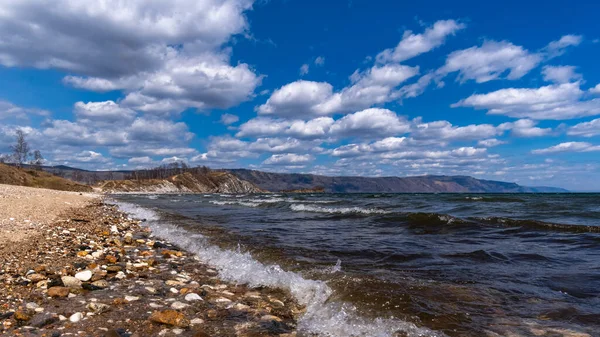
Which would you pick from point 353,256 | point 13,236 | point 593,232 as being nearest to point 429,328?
point 353,256

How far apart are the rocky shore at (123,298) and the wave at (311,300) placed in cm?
22

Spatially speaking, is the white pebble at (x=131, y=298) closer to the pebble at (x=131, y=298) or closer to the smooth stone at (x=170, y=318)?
the pebble at (x=131, y=298)

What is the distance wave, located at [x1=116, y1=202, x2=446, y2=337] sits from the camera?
13.2 feet

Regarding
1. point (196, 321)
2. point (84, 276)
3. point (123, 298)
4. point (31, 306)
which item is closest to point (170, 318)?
point (196, 321)

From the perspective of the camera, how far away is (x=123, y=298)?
16.5ft

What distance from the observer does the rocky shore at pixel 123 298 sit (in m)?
4.05

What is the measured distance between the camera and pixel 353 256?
8594mm

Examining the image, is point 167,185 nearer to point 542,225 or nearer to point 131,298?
point 542,225

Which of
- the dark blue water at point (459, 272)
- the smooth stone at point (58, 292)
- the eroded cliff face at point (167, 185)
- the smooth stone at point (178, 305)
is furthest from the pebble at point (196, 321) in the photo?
the eroded cliff face at point (167, 185)

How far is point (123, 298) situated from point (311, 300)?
2.81m

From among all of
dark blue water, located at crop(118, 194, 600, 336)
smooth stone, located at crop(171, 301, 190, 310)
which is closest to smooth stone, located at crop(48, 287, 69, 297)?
smooth stone, located at crop(171, 301, 190, 310)

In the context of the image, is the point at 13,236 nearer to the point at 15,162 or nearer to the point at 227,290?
the point at 227,290

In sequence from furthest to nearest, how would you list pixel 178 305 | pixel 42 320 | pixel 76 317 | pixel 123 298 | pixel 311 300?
1. pixel 311 300
2. pixel 123 298
3. pixel 178 305
4. pixel 76 317
5. pixel 42 320

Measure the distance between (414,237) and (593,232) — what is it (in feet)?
24.5
